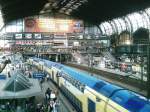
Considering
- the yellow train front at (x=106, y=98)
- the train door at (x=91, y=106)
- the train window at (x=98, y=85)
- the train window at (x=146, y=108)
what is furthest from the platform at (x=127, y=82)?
the train window at (x=146, y=108)

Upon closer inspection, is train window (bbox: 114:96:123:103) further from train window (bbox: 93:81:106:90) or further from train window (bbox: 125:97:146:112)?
train window (bbox: 93:81:106:90)

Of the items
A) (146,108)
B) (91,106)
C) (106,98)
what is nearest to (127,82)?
(91,106)

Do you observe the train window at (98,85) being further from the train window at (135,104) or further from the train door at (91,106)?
the train window at (135,104)

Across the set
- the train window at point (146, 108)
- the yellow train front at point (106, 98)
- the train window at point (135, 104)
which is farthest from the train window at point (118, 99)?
the train window at point (146, 108)

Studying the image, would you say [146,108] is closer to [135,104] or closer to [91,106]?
[135,104]

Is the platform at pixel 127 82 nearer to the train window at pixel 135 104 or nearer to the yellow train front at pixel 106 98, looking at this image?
the yellow train front at pixel 106 98

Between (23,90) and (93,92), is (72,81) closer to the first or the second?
(23,90)

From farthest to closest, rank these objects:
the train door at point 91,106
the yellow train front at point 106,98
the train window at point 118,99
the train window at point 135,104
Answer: the train door at point 91,106, the train window at point 118,99, the yellow train front at point 106,98, the train window at point 135,104

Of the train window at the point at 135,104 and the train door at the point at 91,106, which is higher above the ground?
the train window at the point at 135,104

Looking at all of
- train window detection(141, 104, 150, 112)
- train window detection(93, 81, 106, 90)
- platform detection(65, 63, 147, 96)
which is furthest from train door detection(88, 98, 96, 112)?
train window detection(141, 104, 150, 112)

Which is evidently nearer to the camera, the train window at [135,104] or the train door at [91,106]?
the train window at [135,104]

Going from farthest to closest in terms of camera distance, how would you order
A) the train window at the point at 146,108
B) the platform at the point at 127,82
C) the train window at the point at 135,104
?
the platform at the point at 127,82, the train window at the point at 135,104, the train window at the point at 146,108

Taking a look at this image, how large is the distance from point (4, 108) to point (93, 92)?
174 inches

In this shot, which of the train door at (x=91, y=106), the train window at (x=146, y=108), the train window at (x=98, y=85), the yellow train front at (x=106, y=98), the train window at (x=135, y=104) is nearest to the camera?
the train window at (x=146, y=108)
